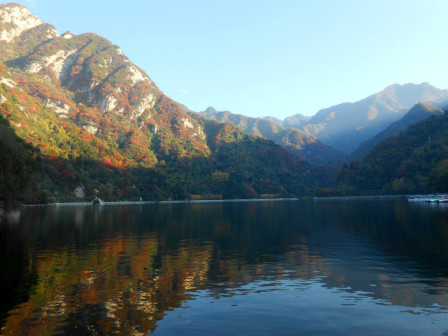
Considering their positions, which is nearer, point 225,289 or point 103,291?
point 103,291

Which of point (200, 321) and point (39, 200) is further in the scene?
point (39, 200)

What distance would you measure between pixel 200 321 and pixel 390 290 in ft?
49.9

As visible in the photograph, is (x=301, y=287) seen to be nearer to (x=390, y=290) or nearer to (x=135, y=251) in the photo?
(x=390, y=290)

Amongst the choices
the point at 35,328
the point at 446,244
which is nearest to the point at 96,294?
the point at 35,328

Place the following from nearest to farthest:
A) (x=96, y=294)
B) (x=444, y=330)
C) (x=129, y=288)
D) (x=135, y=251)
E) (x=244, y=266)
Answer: (x=444, y=330) → (x=96, y=294) → (x=129, y=288) → (x=244, y=266) → (x=135, y=251)

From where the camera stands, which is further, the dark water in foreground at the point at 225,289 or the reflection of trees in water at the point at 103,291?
the reflection of trees in water at the point at 103,291

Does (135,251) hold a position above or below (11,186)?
below

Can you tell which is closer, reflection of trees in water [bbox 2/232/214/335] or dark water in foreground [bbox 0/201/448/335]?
dark water in foreground [bbox 0/201/448/335]

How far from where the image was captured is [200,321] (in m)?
20.3

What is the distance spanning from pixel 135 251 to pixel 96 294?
20661 mm

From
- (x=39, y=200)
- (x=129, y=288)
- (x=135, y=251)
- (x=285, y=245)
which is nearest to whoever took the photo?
(x=129, y=288)

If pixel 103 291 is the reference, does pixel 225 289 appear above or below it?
below

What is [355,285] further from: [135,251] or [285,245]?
[135,251]

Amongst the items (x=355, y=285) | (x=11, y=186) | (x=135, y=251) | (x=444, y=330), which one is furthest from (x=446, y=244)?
(x=11, y=186)
